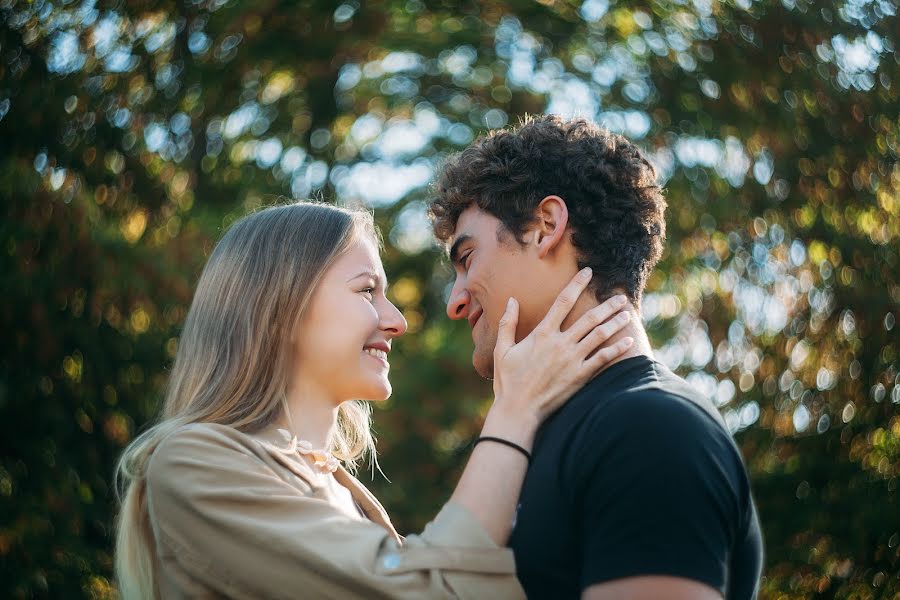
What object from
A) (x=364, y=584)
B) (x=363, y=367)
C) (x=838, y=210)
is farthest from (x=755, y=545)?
(x=838, y=210)

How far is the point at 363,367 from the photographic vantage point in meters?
2.71

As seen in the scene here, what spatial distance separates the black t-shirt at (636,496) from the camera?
70.5 inches

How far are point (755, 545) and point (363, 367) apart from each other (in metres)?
1.13

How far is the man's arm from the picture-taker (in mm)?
1753

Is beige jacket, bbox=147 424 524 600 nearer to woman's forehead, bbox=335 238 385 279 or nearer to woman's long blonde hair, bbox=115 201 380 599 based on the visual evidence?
woman's long blonde hair, bbox=115 201 380 599

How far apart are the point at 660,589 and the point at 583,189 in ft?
3.86

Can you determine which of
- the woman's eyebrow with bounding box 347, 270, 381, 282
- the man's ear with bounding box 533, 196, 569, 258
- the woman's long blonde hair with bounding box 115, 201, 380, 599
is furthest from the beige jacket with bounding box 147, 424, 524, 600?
the man's ear with bounding box 533, 196, 569, 258

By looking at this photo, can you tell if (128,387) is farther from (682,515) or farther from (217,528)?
(682,515)

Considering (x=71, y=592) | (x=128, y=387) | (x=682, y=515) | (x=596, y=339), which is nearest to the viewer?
(x=682, y=515)

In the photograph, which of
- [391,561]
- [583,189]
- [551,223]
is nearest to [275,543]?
[391,561]

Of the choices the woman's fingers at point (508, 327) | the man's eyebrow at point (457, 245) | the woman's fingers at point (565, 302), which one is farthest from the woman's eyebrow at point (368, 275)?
the woman's fingers at point (565, 302)

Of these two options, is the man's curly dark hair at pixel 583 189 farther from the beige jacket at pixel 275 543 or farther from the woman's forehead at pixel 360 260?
the beige jacket at pixel 275 543

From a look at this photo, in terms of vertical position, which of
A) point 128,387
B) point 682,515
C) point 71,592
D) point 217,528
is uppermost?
point 682,515

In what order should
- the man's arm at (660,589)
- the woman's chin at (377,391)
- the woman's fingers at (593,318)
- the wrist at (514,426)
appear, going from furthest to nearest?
the woman's chin at (377,391) → the woman's fingers at (593,318) → the wrist at (514,426) → the man's arm at (660,589)
